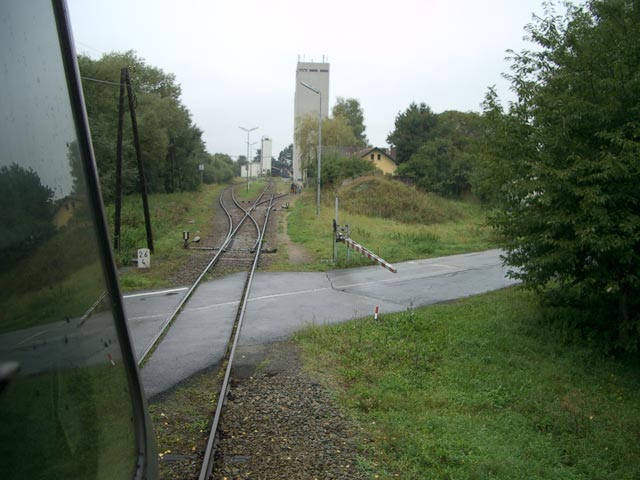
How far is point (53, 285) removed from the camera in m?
1.97

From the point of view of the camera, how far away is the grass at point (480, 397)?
230 inches

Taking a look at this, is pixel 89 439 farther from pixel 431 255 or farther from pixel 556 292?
pixel 431 255

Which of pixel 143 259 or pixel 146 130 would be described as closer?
pixel 143 259

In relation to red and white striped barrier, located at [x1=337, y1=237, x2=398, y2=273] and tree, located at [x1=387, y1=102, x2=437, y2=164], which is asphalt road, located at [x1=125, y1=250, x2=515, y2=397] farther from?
tree, located at [x1=387, y1=102, x2=437, y2=164]

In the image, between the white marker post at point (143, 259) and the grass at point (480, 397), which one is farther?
the white marker post at point (143, 259)

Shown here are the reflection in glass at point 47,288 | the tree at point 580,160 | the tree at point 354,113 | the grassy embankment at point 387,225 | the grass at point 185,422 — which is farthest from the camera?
the tree at point 354,113

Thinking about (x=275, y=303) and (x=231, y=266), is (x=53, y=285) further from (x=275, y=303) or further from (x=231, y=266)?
(x=231, y=266)

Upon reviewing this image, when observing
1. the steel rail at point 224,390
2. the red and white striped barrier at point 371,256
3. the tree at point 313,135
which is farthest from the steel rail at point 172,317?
the tree at point 313,135

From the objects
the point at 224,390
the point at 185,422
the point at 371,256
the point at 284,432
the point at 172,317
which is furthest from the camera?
the point at 371,256

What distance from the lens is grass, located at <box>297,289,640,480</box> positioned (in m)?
5.83

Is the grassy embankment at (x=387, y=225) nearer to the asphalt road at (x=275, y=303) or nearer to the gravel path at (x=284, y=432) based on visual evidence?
the asphalt road at (x=275, y=303)

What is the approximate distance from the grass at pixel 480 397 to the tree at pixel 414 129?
188ft

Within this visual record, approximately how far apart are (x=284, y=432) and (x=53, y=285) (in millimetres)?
4703

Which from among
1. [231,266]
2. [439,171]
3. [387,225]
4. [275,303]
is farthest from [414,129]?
[275,303]
